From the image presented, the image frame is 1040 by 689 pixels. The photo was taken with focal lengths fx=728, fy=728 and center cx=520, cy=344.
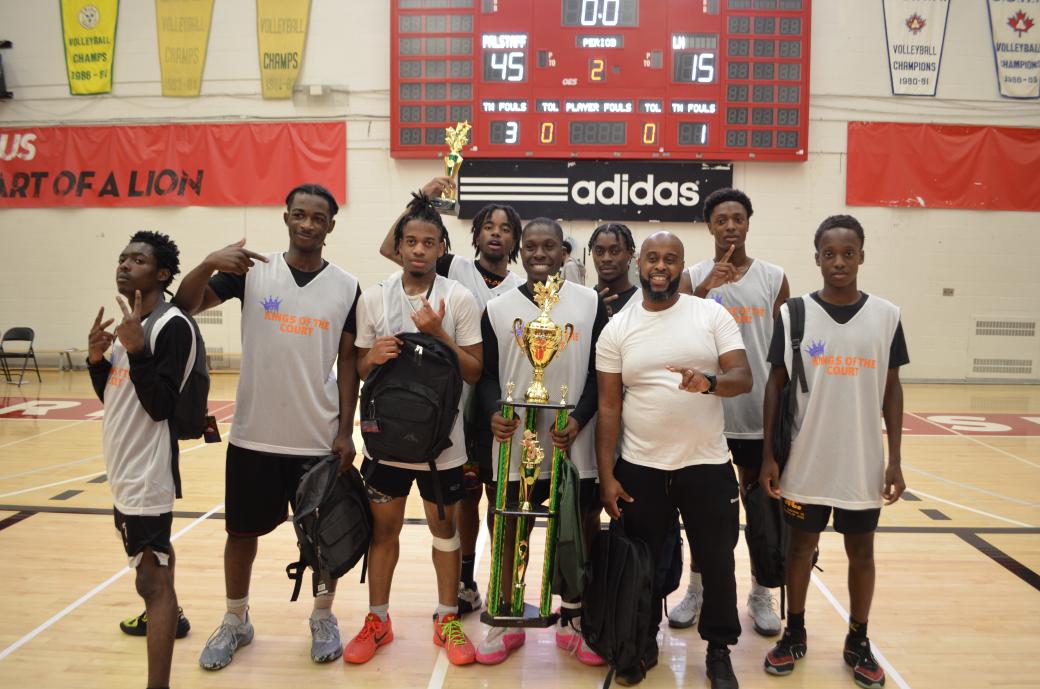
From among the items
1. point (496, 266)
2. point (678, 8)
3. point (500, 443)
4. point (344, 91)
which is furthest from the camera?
point (344, 91)

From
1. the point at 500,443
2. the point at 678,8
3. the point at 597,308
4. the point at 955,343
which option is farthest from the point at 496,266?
the point at 955,343

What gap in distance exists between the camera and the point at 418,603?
340cm

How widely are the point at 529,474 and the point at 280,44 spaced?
9318mm

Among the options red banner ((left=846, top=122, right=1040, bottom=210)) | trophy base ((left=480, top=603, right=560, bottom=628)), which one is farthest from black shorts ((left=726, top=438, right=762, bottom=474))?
red banner ((left=846, top=122, right=1040, bottom=210))

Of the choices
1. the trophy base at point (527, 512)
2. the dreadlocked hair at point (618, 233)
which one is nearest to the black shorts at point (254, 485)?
the trophy base at point (527, 512)

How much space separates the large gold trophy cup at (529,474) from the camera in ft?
8.51

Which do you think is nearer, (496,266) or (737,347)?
(737,347)

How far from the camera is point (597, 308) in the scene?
287cm

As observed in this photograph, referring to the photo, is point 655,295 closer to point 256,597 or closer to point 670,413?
point 670,413

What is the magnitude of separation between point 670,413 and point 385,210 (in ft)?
27.0

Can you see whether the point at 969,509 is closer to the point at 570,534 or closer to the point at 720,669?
the point at 720,669

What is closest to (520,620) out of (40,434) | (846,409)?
(846,409)

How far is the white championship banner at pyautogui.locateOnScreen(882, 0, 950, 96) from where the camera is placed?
9.61m

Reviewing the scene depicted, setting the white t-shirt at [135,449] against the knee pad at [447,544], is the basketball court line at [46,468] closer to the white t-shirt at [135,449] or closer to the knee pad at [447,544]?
the white t-shirt at [135,449]
